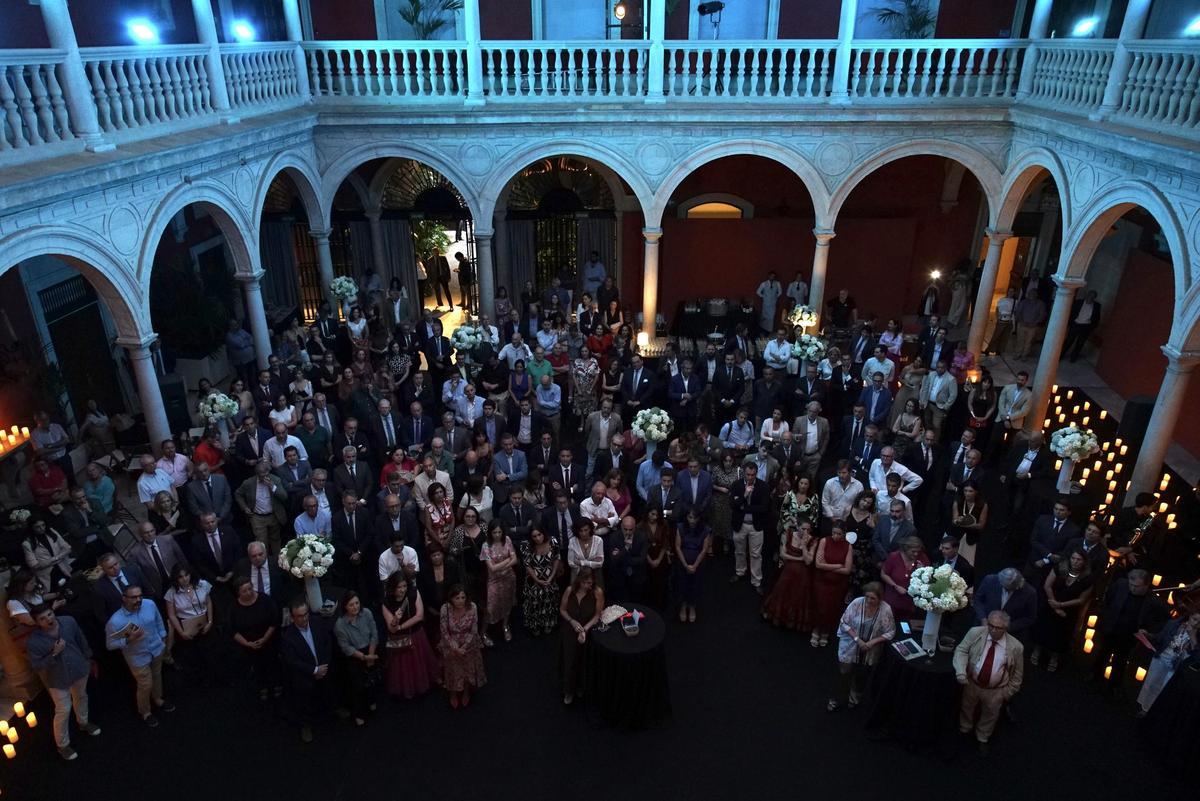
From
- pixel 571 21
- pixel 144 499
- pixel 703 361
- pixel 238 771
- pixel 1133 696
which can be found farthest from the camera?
pixel 571 21

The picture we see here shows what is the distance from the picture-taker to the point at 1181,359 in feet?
32.0

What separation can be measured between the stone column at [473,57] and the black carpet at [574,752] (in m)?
9.77

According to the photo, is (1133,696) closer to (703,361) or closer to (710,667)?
(710,667)

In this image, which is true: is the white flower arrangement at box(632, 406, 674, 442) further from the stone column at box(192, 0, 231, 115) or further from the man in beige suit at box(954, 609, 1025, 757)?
the stone column at box(192, 0, 231, 115)

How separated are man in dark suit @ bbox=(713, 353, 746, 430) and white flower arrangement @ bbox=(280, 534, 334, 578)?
6111 millimetres

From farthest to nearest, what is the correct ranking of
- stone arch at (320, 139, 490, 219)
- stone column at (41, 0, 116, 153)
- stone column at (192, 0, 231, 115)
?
1. stone arch at (320, 139, 490, 219)
2. stone column at (192, 0, 231, 115)
3. stone column at (41, 0, 116, 153)

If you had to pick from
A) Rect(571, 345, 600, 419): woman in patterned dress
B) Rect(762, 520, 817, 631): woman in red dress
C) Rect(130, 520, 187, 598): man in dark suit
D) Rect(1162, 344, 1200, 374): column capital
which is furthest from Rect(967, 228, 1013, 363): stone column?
Rect(130, 520, 187, 598): man in dark suit

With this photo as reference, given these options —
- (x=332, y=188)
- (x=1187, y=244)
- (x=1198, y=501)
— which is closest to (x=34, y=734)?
(x=332, y=188)

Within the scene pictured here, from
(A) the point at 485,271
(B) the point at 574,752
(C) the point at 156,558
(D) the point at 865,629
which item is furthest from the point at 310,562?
(A) the point at 485,271

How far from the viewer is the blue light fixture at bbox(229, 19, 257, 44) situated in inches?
571

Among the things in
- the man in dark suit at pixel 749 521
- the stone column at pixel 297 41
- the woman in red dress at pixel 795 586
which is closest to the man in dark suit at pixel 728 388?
the man in dark suit at pixel 749 521

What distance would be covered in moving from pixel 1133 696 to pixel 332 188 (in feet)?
45.0

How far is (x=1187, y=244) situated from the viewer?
930cm

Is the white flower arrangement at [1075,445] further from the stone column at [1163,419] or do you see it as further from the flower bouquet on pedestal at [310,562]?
the flower bouquet on pedestal at [310,562]
